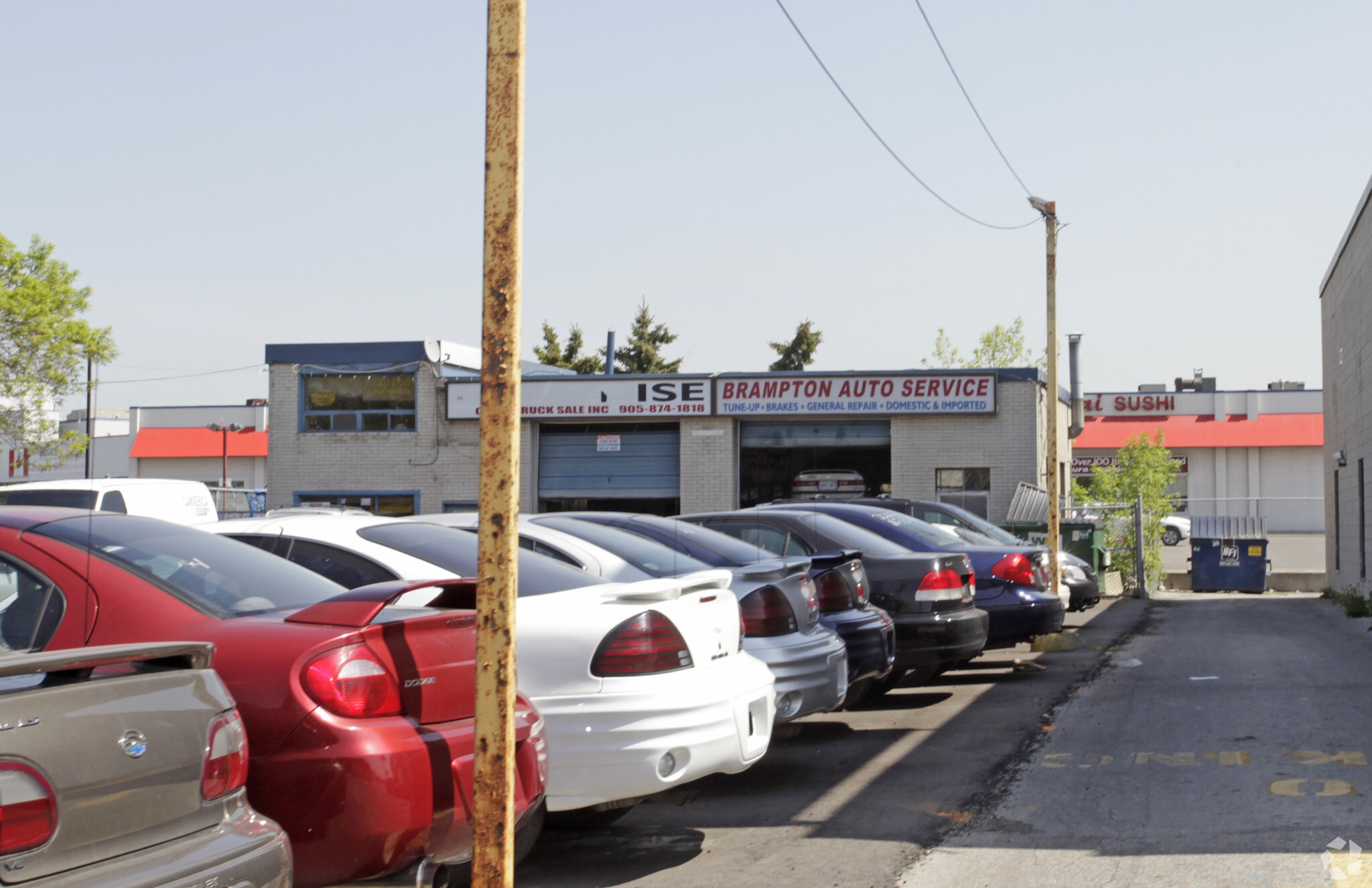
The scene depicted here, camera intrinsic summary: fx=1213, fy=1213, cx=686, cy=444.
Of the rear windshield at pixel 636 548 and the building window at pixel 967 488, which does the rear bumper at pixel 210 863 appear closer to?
the rear windshield at pixel 636 548

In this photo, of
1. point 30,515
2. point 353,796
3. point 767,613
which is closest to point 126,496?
point 767,613

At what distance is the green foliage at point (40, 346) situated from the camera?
39.9 ft

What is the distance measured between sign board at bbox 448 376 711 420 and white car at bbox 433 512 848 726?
1913 centimetres

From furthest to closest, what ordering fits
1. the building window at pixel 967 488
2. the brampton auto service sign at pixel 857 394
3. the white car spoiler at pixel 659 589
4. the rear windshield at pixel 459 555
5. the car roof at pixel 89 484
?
1. the building window at pixel 967 488
2. the brampton auto service sign at pixel 857 394
3. the car roof at pixel 89 484
4. the rear windshield at pixel 459 555
5. the white car spoiler at pixel 659 589

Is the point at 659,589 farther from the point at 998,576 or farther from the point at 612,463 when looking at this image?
the point at 612,463

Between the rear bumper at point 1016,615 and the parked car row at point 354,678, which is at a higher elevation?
the parked car row at point 354,678

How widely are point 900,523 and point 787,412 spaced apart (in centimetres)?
1543

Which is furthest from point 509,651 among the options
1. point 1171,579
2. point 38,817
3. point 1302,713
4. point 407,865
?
point 1171,579

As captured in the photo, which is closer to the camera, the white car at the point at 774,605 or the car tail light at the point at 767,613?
the white car at the point at 774,605

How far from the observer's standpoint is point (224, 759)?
3.21 meters

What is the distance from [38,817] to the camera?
261cm

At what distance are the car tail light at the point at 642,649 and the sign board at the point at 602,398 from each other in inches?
833

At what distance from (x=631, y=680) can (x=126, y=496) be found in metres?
9.64

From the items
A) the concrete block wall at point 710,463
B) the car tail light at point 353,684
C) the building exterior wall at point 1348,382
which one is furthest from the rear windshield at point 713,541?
the concrete block wall at point 710,463
